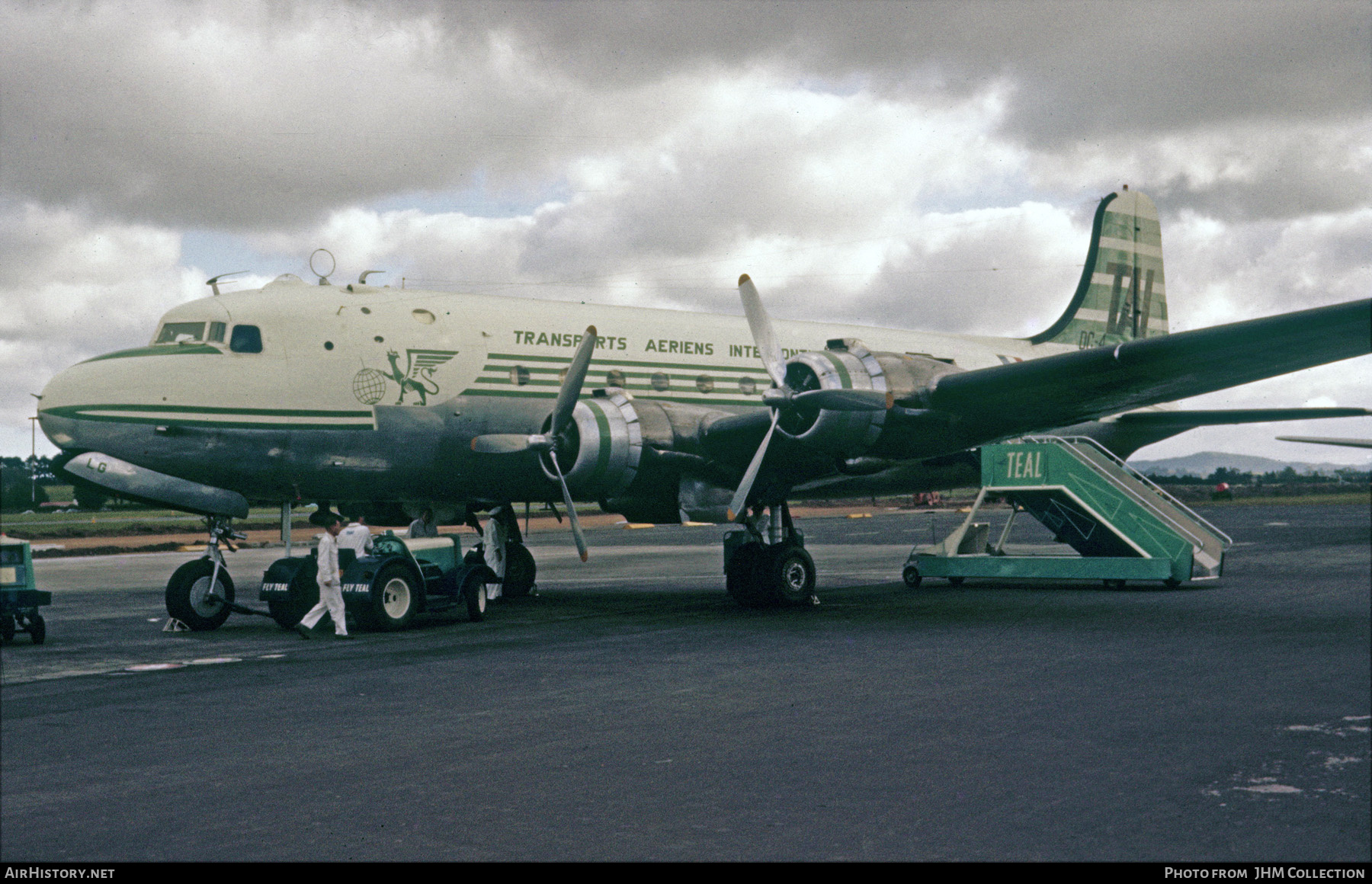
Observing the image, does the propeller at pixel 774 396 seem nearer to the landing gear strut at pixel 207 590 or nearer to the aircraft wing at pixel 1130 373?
the aircraft wing at pixel 1130 373

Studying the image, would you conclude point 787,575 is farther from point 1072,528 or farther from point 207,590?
point 207,590

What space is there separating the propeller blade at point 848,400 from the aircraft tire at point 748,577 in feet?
12.5

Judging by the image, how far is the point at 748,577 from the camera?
62.3 feet

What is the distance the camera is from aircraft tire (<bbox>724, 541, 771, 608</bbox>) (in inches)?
741

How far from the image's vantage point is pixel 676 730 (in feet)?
28.6

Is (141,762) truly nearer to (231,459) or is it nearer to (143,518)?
(231,459)

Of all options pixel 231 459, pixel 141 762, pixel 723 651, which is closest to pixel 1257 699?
pixel 723 651

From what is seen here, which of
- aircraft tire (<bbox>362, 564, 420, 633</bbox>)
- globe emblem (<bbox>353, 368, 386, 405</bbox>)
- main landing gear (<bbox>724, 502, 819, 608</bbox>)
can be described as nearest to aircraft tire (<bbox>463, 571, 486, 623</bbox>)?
aircraft tire (<bbox>362, 564, 420, 633</bbox>)

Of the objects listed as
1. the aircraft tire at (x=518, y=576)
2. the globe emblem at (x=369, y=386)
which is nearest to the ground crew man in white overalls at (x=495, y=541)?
the aircraft tire at (x=518, y=576)

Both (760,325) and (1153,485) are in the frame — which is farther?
→ (760,325)

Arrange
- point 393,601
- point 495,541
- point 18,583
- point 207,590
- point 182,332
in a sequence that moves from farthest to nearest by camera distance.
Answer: point 495,541 < point 182,332 < point 207,590 < point 393,601 < point 18,583

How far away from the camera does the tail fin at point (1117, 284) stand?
27.7 meters

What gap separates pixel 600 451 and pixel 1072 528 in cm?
1025

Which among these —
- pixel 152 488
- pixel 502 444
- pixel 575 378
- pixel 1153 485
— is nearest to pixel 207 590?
pixel 152 488
